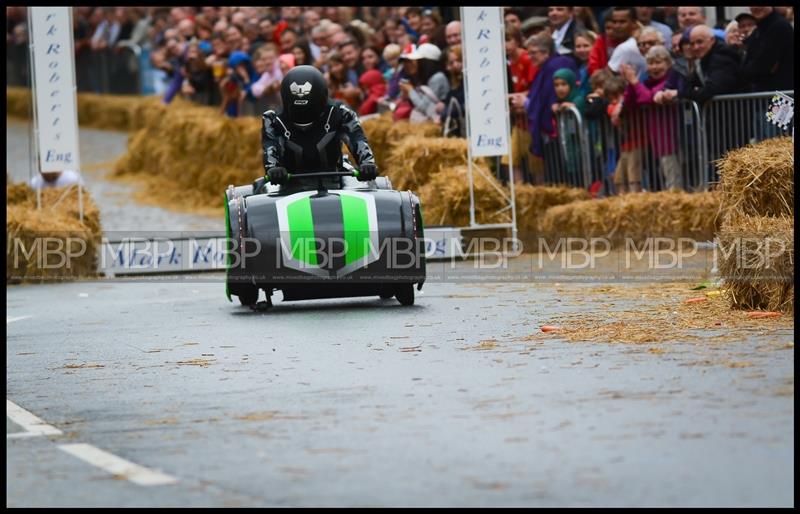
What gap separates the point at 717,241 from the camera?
40.7ft

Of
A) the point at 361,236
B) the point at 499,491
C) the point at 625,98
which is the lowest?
the point at 499,491

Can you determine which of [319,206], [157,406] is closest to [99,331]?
[319,206]

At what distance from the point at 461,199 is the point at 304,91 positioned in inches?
228

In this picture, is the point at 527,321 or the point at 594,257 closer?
the point at 527,321

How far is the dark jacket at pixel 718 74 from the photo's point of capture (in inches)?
683

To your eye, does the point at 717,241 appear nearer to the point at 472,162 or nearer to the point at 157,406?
the point at 157,406

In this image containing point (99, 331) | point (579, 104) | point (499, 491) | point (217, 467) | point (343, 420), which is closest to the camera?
point (499, 491)

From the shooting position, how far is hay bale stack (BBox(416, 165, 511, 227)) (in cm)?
2042

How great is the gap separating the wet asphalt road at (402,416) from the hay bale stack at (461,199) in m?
7.35

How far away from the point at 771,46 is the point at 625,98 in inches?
86.7

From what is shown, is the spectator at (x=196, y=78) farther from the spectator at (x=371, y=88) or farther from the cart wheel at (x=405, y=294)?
the cart wheel at (x=405, y=294)

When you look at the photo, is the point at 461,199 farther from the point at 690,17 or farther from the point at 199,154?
the point at 199,154

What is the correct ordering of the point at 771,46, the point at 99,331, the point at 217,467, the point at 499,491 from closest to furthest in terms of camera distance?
the point at 499,491 < the point at 217,467 < the point at 99,331 < the point at 771,46

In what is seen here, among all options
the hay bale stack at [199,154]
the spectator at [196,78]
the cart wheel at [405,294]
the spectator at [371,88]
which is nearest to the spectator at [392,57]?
the spectator at [371,88]
